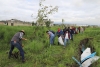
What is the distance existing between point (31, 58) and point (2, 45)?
5394mm

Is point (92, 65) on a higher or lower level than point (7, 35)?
lower

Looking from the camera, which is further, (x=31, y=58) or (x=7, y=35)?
(x=7, y=35)

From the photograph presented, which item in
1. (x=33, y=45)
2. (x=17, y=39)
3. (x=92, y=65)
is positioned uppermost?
(x=17, y=39)

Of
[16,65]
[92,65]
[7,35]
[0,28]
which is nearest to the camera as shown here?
[16,65]

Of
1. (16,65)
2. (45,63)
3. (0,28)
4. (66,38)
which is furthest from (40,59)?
(0,28)

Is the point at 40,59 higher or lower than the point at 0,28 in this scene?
lower

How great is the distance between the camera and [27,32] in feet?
59.4

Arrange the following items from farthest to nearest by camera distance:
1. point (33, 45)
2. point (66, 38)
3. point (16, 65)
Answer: point (66, 38) < point (33, 45) < point (16, 65)

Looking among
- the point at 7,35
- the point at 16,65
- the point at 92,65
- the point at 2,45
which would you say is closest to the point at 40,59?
the point at 16,65

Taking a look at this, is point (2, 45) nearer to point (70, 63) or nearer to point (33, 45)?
point (33, 45)

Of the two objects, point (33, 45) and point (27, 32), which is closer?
point (33, 45)

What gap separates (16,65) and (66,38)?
226 inches

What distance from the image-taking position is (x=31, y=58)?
30.6 ft

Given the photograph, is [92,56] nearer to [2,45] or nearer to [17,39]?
[17,39]
